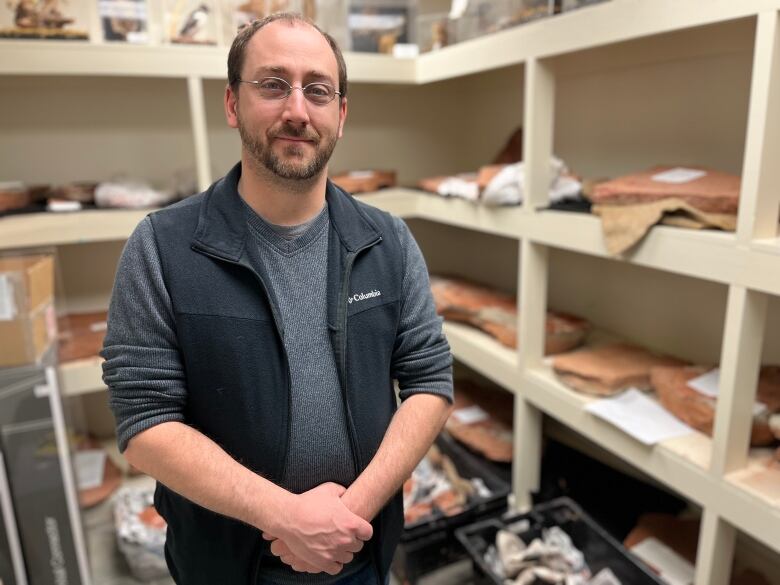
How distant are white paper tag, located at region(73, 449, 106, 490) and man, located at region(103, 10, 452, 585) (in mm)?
1710

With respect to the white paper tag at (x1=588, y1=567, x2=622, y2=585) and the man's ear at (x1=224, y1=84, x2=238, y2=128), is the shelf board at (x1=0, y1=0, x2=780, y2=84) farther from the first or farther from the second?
the white paper tag at (x1=588, y1=567, x2=622, y2=585)

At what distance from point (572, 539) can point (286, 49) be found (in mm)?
1815

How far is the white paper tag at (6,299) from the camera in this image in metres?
1.93

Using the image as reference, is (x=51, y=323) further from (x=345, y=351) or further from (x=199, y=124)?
(x=345, y=351)

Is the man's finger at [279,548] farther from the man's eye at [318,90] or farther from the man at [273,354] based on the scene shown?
the man's eye at [318,90]

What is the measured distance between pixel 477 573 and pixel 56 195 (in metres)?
2.13

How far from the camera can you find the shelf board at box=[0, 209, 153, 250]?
2070mm

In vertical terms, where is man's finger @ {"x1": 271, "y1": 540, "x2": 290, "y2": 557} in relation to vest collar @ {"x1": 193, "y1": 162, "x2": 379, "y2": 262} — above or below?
below

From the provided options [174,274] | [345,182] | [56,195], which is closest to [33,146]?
[56,195]

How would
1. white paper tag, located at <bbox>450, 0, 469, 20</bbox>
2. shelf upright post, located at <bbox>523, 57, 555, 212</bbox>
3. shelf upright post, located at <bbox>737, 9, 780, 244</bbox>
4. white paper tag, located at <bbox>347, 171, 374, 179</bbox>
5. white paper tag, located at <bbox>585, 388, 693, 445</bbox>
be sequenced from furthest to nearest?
white paper tag, located at <bbox>347, 171, 374, 179</bbox> → white paper tag, located at <bbox>450, 0, 469, 20</bbox> → shelf upright post, located at <bbox>523, 57, 555, 212</bbox> → white paper tag, located at <bbox>585, 388, 693, 445</bbox> → shelf upright post, located at <bbox>737, 9, 780, 244</bbox>

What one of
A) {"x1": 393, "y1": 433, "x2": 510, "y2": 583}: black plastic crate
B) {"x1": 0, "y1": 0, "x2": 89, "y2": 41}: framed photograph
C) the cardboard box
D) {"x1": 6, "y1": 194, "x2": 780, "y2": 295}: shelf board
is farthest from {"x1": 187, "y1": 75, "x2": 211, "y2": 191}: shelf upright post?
{"x1": 393, "y1": 433, "x2": 510, "y2": 583}: black plastic crate

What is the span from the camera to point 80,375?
2252 millimetres

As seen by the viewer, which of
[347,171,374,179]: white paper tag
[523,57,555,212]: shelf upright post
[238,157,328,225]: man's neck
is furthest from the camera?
[347,171,374,179]: white paper tag

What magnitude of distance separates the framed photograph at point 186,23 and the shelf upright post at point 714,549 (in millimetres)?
2325
